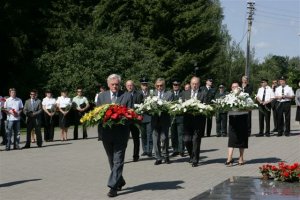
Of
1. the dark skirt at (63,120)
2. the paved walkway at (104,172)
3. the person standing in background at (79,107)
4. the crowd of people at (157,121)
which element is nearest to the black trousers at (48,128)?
the crowd of people at (157,121)

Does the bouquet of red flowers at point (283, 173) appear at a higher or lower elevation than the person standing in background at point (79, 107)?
lower

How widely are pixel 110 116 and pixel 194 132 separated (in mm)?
3802

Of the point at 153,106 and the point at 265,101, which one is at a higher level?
the point at 265,101

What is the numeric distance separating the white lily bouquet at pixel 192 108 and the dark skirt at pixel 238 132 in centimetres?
57

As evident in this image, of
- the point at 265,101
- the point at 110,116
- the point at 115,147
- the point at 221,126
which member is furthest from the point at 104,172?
the point at 265,101

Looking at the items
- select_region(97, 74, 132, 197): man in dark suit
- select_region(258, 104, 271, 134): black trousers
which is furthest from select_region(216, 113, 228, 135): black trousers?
select_region(97, 74, 132, 197): man in dark suit

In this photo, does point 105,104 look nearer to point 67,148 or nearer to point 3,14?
point 67,148

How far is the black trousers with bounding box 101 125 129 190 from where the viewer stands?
30.4 feet

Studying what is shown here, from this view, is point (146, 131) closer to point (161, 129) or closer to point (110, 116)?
point (161, 129)

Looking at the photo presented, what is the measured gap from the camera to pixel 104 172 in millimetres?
11984

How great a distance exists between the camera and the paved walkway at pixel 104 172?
31.4 feet

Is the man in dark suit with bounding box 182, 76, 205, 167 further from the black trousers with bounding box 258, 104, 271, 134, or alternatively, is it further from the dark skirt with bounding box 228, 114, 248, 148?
the black trousers with bounding box 258, 104, 271, 134

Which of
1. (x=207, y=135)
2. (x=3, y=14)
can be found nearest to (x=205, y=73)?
(x=3, y=14)

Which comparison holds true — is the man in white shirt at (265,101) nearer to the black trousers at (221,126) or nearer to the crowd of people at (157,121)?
the crowd of people at (157,121)
